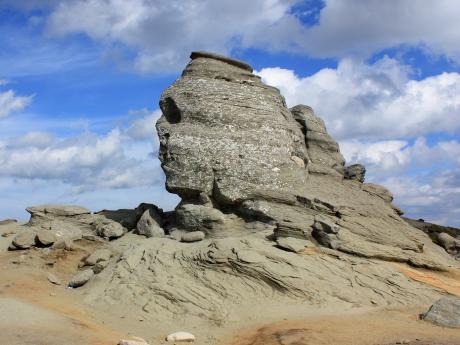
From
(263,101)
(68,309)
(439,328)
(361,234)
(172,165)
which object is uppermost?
(263,101)

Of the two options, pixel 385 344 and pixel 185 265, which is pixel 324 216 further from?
pixel 385 344

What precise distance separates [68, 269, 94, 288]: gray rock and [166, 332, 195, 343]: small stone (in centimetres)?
559

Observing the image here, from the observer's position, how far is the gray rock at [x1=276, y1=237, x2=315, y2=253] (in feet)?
57.7

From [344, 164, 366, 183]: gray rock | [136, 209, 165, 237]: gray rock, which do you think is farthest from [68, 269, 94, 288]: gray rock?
[344, 164, 366, 183]: gray rock

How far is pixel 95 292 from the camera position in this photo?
689 inches

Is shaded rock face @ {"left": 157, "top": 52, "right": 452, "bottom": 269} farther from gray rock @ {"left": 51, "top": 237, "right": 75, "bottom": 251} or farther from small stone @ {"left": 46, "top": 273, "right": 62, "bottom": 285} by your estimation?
small stone @ {"left": 46, "top": 273, "right": 62, "bottom": 285}

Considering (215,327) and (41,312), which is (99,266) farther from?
(215,327)

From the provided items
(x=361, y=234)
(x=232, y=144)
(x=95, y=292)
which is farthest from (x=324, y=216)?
(x=95, y=292)

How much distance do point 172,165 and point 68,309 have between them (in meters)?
6.75

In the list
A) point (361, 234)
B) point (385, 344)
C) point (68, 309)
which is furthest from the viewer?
point (361, 234)

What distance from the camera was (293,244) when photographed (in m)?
17.7

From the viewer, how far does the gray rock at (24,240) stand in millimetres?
21547

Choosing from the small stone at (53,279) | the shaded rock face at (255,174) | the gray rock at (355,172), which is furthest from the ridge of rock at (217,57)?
the small stone at (53,279)

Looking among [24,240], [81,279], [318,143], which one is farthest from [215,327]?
[318,143]
